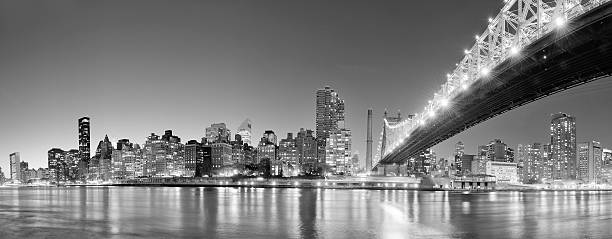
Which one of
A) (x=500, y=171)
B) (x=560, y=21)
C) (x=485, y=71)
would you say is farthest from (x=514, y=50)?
(x=500, y=171)

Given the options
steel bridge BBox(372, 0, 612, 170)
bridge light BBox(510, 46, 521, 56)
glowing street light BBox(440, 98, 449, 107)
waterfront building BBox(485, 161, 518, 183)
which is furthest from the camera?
waterfront building BBox(485, 161, 518, 183)

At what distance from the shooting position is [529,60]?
117ft

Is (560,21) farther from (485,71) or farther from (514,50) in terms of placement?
(485,71)

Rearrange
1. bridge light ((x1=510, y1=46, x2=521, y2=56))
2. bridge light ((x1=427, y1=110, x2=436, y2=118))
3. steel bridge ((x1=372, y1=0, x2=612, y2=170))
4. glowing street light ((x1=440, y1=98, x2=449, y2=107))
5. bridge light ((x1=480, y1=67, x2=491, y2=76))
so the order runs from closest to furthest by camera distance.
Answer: steel bridge ((x1=372, y1=0, x2=612, y2=170)) < bridge light ((x1=510, y1=46, x2=521, y2=56)) < bridge light ((x1=480, y1=67, x2=491, y2=76)) < glowing street light ((x1=440, y1=98, x2=449, y2=107)) < bridge light ((x1=427, y1=110, x2=436, y2=118))

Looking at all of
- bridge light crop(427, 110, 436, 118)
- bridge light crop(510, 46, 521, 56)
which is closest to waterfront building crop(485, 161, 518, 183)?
bridge light crop(427, 110, 436, 118)

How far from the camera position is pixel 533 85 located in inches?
1630

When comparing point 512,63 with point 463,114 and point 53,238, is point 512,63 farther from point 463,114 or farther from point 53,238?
point 53,238

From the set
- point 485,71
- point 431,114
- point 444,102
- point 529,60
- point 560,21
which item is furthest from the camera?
point 431,114

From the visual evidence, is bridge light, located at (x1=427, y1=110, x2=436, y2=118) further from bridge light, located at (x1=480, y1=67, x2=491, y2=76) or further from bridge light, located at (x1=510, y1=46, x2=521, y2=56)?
bridge light, located at (x1=510, y1=46, x2=521, y2=56)

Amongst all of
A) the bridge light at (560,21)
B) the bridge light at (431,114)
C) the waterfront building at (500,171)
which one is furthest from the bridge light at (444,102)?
the waterfront building at (500,171)

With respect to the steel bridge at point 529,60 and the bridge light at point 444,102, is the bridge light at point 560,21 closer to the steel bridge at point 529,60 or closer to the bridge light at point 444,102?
the steel bridge at point 529,60

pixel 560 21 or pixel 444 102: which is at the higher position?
pixel 560 21

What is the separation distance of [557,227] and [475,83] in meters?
18.6

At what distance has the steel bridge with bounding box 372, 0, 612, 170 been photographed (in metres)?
28.8
